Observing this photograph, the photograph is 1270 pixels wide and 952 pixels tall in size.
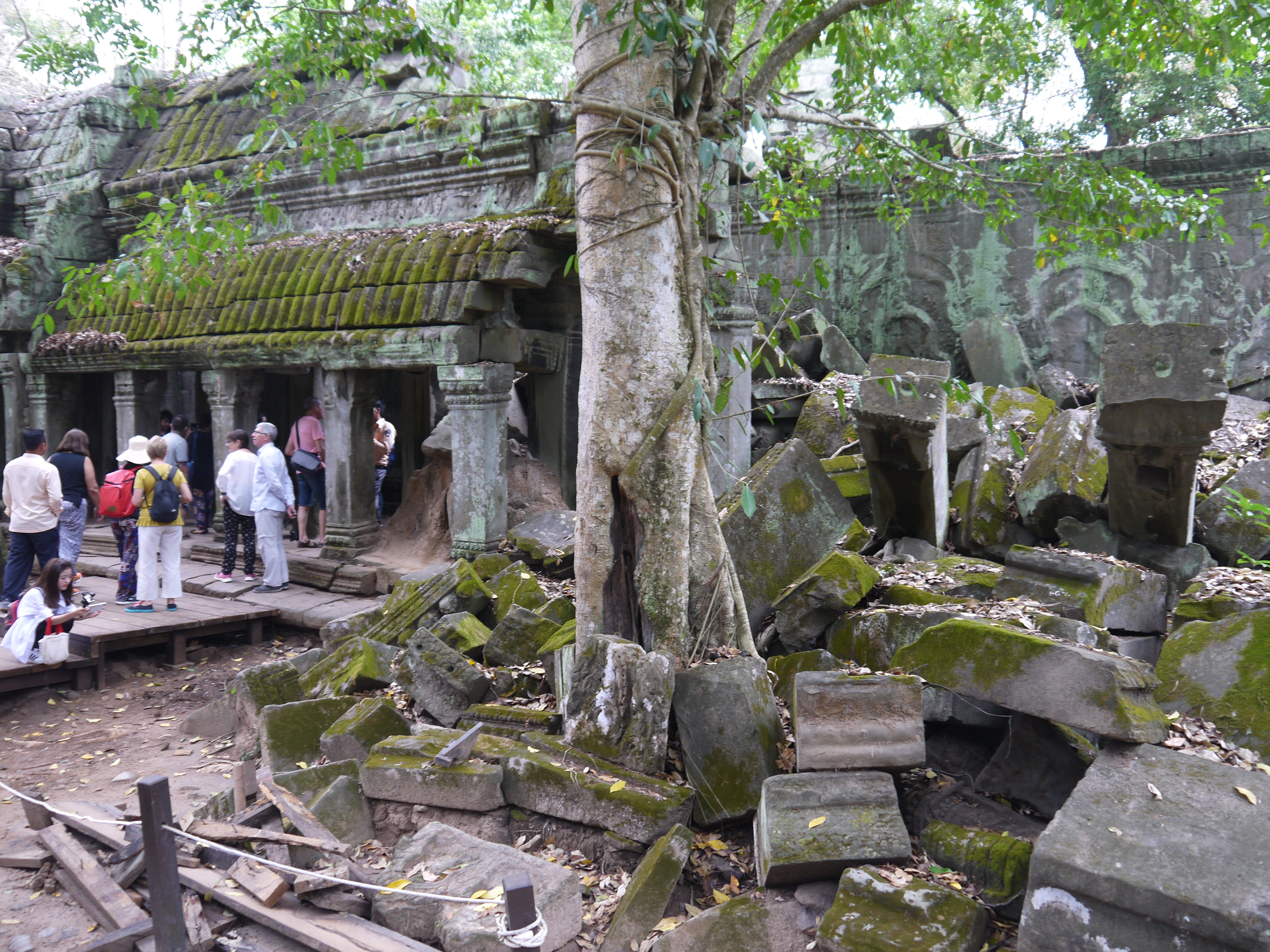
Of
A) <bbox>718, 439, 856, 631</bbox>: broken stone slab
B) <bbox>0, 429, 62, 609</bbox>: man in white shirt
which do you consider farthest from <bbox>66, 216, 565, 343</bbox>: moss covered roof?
<bbox>718, 439, 856, 631</bbox>: broken stone slab

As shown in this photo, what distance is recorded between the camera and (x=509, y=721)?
3.53m

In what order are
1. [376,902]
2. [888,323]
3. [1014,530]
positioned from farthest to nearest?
[888,323] → [1014,530] → [376,902]

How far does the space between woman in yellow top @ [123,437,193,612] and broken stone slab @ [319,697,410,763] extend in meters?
3.58

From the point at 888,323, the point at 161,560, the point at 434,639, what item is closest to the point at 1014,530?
the point at 434,639

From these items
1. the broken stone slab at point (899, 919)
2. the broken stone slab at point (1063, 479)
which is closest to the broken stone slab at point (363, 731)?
the broken stone slab at point (899, 919)

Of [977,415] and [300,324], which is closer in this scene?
[977,415]

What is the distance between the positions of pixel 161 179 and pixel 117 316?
4.83 feet

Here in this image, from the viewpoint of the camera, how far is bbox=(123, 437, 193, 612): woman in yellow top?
21.2 feet

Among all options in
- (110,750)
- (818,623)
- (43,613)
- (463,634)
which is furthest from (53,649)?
(818,623)

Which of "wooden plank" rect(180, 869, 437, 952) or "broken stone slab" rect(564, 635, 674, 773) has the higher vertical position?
"broken stone slab" rect(564, 635, 674, 773)

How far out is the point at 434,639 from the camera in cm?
402

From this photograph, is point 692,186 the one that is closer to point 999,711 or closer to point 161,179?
point 999,711

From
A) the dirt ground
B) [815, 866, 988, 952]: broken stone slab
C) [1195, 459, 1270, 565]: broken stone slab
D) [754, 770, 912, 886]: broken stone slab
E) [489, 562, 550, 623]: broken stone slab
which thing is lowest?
the dirt ground

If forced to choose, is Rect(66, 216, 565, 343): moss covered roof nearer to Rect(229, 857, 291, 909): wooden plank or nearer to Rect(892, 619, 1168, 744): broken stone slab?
Rect(229, 857, 291, 909): wooden plank
